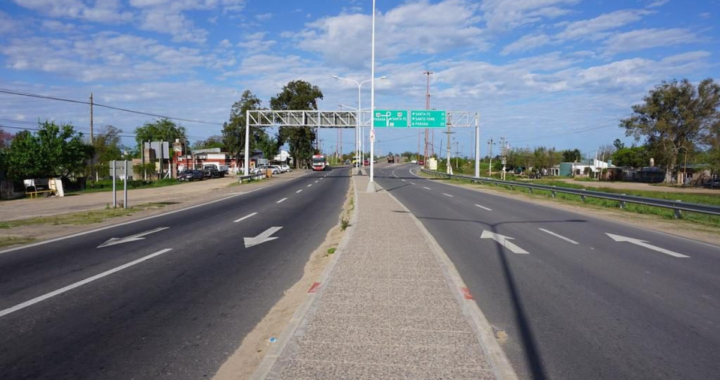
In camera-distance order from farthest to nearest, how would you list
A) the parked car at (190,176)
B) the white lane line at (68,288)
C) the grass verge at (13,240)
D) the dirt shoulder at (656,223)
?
the parked car at (190,176) < the dirt shoulder at (656,223) < the grass verge at (13,240) < the white lane line at (68,288)

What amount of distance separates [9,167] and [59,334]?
34.9m

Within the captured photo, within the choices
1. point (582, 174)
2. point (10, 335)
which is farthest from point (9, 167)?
point (582, 174)

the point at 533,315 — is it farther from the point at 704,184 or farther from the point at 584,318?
the point at 704,184

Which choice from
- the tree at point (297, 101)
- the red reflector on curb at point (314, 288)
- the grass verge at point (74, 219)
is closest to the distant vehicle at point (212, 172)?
the tree at point (297, 101)

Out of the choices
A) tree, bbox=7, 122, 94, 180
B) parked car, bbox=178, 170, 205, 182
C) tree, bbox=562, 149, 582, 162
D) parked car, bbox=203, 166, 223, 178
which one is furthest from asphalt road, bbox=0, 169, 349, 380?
tree, bbox=562, 149, 582, 162

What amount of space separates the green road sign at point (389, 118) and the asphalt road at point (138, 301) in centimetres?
3230

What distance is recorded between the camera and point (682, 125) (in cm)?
6500

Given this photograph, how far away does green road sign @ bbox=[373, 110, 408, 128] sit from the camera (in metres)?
44.4

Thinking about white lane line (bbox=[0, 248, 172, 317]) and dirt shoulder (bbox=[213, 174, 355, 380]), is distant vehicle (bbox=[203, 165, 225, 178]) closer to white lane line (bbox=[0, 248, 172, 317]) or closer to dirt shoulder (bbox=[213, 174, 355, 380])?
white lane line (bbox=[0, 248, 172, 317])

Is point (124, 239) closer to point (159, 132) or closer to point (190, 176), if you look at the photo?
point (190, 176)

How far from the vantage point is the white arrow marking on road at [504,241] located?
10672 mm

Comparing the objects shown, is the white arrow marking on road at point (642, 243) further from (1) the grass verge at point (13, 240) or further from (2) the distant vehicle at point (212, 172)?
(2) the distant vehicle at point (212, 172)

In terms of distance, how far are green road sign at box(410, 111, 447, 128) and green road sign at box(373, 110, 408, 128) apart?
1.38m

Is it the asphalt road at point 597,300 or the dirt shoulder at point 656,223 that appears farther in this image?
the dirt shoulder at point 656,223
